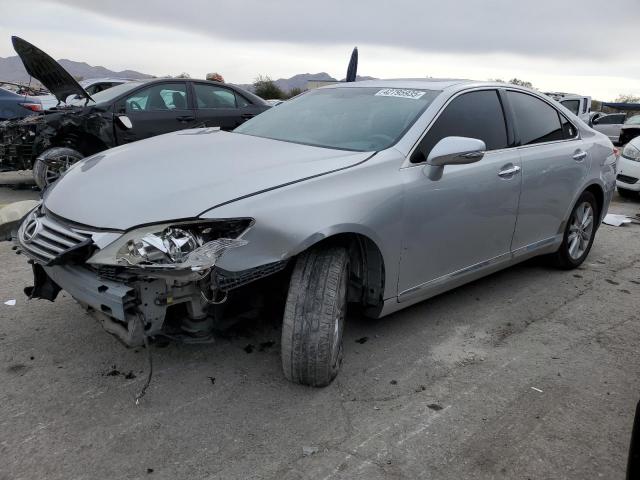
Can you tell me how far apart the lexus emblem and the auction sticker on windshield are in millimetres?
2263

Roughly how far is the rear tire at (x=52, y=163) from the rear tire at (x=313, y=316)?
5382 mm

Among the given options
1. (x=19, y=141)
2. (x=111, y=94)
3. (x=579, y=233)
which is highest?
(x=111, y=94)

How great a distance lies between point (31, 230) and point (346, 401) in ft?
6.11

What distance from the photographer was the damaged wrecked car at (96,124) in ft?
23.2

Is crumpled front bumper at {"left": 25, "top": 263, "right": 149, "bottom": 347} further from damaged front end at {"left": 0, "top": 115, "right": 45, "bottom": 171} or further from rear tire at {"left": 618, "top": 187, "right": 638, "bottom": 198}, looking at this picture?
rear tire at {"left": 618, "top": 187, "right": 638, "bottom": 198}

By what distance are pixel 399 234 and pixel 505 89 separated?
1.83m

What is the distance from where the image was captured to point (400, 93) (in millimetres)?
3660

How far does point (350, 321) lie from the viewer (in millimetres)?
3691

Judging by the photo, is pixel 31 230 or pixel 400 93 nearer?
pixel 31 230

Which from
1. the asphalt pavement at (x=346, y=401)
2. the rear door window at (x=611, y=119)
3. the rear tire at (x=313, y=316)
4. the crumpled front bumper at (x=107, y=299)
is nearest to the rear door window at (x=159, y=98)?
the asphalt pavement at (x=346, y=401)

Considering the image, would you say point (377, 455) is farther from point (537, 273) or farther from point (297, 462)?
point (537, 273)

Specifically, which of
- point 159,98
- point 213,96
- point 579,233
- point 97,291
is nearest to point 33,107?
point 159,98

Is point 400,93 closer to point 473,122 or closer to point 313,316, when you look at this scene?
point 473,122

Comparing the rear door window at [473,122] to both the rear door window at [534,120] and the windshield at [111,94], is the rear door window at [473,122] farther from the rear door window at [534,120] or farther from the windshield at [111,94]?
the windshield at [111,94]
